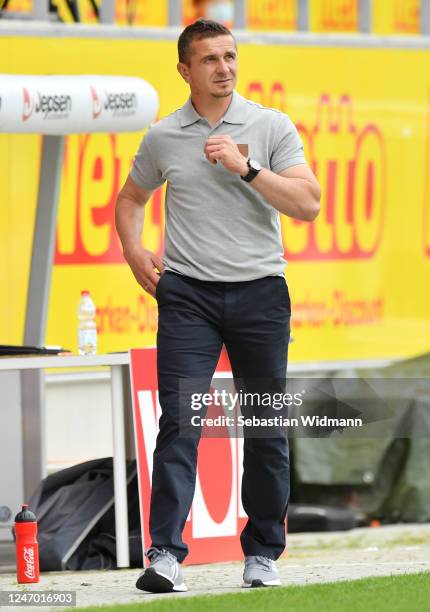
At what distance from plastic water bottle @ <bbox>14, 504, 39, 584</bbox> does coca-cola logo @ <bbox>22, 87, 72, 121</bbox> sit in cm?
172

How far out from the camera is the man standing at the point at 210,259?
5.51 m

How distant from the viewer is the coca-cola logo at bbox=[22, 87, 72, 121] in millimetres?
6910

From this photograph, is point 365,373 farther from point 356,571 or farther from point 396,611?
point 396,611

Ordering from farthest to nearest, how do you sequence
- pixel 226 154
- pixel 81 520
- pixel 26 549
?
pixel 81 520 < pixel 26 549 < pixel 226 154

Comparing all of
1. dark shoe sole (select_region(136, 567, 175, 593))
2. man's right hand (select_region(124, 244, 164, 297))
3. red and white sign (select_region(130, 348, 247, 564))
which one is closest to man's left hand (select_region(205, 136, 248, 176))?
man's right hand (select_region(124, 244, 164, 297))

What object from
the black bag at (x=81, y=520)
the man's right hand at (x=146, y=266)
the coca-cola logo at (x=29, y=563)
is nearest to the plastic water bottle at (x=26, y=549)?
the coca-cola logo at (x=29, y=563)

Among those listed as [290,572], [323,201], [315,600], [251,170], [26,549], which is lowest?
[290,572]

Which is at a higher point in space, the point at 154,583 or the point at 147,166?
the point at 147,166

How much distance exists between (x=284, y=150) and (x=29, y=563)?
6.00ft

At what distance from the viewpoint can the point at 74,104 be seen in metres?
7.14

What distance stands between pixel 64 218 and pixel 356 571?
9.79ft

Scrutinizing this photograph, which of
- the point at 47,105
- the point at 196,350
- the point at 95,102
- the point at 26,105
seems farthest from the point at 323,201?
the point at 196,350

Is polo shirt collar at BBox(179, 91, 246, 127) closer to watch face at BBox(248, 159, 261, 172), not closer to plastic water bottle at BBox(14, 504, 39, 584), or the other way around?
watch face at BBox(248, 159, 261, 172)

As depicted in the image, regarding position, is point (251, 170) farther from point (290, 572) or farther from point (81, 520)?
point (81, 520)
